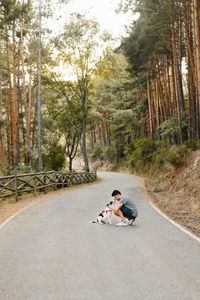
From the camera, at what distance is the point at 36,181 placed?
16891 millimetres


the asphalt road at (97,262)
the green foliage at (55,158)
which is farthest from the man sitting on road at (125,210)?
the green foliage at (55,158)

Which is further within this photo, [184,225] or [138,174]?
[138,174]

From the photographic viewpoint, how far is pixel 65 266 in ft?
15.7

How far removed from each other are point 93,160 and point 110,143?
8.38 meters

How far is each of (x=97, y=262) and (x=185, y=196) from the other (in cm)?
841

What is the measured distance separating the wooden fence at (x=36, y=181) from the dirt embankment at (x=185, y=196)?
681 centimetres

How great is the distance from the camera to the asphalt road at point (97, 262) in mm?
3836

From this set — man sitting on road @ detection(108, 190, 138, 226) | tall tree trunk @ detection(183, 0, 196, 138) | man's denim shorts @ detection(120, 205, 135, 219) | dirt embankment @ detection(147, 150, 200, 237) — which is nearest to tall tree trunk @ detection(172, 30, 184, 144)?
tall tree trunk @ detection(183, 0, 196, 138)

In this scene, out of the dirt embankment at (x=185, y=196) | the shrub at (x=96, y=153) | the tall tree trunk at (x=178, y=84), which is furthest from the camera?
the shrub at (x=96, y=153)

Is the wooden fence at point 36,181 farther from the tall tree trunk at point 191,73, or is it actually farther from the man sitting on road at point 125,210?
the tall tree trunk at point 191,73

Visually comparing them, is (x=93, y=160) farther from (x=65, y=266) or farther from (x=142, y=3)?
(x=65, y=266)

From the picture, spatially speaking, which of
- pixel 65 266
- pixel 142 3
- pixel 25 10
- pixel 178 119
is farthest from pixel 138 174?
pixel 65 266

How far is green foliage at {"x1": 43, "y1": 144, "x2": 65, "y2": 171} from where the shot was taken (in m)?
31.0

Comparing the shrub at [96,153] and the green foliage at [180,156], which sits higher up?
the shrub at [96,153]
